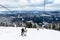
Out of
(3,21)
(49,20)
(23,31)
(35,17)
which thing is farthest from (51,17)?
(23,31)

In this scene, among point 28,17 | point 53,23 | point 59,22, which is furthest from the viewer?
point 28,17

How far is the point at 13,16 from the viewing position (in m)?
26.4

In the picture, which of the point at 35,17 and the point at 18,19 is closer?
the point at 18,19

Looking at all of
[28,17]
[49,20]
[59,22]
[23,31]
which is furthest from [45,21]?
[23,31]

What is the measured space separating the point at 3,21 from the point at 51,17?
6690 mm

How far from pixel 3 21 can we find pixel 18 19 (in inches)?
99.5

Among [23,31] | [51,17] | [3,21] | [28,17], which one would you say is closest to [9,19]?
[3,21]

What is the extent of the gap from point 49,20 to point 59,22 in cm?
209

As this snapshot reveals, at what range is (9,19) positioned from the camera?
27094 mm

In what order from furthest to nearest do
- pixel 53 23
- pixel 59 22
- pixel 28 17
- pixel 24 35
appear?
1. pixel 28 17
2. pixel 59 22
3. pixel 53 23
4. pixel 24 35

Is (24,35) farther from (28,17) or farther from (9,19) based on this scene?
(28,17)

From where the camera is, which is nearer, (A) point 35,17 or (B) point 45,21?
(B) point 45,21

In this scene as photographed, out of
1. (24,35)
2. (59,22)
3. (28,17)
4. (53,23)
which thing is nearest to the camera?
(24,35)

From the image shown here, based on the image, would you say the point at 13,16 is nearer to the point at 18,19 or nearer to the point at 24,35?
the point at 18,19
